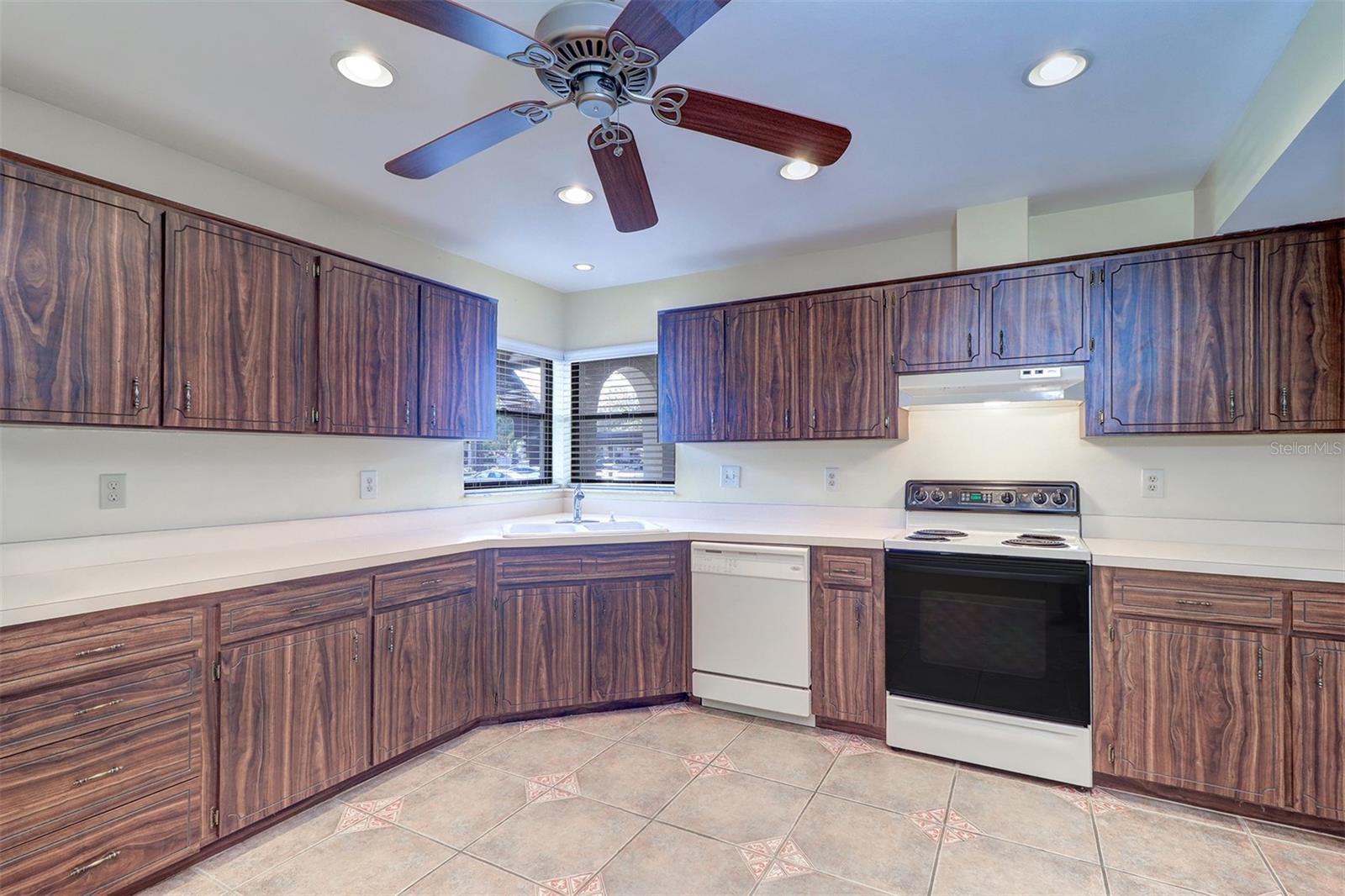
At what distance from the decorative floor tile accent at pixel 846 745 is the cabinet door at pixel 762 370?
147 centimetres

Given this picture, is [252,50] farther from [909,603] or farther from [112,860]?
[909,603]

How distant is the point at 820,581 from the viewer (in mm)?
2943

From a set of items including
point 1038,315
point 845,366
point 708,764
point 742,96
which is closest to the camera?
point 742,96

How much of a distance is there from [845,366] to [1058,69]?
1484mm

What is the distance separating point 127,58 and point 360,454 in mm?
1688

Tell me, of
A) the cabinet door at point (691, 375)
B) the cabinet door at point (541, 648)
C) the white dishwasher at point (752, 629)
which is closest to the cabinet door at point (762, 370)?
the cabinet door at point (691, 375)

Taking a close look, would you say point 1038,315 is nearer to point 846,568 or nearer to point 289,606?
point 846,568

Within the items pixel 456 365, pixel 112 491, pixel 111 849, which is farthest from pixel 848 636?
pixel 112 491

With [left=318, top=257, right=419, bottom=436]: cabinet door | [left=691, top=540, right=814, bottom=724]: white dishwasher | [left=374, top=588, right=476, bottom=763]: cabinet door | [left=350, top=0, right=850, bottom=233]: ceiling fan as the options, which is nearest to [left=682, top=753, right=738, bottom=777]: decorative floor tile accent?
[left=691, top=540, right=814, bottom=724]: white dishwasher

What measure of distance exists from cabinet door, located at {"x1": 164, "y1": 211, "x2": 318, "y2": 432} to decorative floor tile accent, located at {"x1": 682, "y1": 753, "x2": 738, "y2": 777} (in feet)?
6.91

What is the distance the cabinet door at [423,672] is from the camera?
2.48m

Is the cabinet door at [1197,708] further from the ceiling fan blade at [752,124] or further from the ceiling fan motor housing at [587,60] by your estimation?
the ceiling fan motor housing at [587,60]

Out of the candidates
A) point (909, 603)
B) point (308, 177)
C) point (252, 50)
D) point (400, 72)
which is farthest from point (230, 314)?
point (909, 603)

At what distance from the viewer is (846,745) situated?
2820 millimetres
